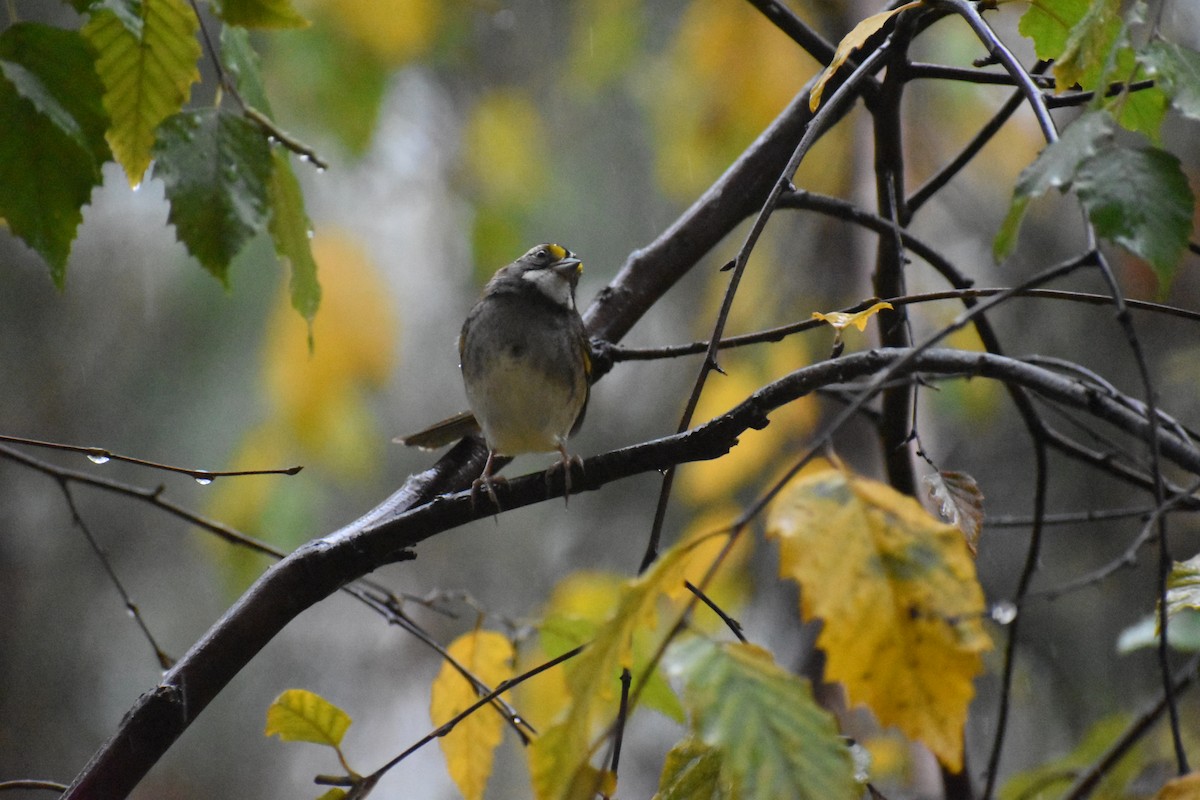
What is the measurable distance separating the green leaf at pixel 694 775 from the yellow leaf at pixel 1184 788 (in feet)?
1.60

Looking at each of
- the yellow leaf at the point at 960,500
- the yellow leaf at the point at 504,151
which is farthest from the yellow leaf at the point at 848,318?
the yellow leaf at the point at 504,151

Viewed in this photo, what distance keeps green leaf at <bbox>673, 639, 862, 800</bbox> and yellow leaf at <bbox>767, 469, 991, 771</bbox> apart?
10cm

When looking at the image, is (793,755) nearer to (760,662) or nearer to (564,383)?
(760,662)

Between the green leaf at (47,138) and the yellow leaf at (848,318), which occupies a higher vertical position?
the green leaf at (47,138)

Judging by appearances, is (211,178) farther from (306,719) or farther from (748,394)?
(748,394)

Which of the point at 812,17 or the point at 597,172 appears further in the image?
the point at 597,172

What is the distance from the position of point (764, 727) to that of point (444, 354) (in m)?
7.16

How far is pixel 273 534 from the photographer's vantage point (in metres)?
4.19

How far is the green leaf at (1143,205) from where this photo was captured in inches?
40.7

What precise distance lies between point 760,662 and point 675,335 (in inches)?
210

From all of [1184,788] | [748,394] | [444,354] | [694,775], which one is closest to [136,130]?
[694,775]

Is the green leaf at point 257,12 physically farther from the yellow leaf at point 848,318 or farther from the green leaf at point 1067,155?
the green leaf at point 1067,155

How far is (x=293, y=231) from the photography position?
6.06 feet

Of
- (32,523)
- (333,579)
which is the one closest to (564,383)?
(333,579)
